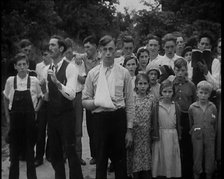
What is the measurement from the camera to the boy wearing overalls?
4.22 meters

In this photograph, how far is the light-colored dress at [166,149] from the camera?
454cm

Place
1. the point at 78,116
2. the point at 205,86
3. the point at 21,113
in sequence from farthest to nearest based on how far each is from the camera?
the point at 78,116 < the point at 205,86 < the point at 21,113

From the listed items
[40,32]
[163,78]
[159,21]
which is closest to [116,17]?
[159,21]

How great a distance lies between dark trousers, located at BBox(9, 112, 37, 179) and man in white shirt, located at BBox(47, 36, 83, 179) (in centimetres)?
20

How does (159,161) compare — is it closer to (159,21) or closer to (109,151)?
(109,151)

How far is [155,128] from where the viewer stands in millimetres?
4543

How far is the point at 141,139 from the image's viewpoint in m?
4.55

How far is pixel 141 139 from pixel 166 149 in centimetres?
29

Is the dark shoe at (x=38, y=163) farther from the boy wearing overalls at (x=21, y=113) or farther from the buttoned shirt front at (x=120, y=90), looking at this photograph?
the buttoned shirt front at (x=120, y=90)

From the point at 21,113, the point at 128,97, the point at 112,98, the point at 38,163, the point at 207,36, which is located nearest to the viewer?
the point at 112,98

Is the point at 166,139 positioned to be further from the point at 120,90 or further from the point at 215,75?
the point at 215,75

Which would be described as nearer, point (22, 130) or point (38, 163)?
point (22, 130)

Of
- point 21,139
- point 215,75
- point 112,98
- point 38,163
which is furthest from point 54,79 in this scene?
point 215,75

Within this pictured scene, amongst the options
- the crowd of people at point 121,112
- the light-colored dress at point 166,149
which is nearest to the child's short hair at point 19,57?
the crowd of people at point 121,112
